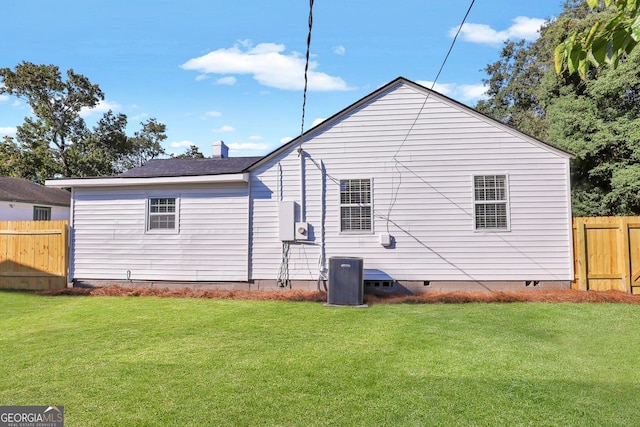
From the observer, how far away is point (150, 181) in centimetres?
985

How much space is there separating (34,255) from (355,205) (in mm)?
9288

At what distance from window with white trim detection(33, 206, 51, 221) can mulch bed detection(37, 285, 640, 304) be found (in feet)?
39.7

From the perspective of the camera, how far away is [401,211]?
9.33 m

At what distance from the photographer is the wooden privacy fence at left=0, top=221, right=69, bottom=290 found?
10266mm

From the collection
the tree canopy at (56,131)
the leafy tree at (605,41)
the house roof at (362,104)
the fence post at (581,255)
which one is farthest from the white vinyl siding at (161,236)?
the tree canopy at (56,131)

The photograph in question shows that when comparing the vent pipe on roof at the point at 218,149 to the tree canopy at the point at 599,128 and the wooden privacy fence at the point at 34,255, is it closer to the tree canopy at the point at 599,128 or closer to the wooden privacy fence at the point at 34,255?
the wooden privacy fence at the point at 34,255

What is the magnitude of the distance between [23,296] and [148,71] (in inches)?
263

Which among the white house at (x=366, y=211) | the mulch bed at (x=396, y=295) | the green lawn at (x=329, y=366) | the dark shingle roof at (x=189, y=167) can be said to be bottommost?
the green lawn at (x=329, y=366)

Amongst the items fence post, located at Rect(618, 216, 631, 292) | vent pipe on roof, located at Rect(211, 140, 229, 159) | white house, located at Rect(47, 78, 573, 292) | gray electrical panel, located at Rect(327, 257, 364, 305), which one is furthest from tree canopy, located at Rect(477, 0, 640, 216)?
vent pipe on roof, located at Rect(211, 140, 229, 159)

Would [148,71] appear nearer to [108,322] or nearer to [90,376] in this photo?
[108,322]

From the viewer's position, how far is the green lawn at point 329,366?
125 inches

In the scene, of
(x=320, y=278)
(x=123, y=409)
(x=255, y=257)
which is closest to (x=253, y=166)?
(x=255, y=257)

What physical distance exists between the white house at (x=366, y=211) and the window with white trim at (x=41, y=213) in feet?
37.5

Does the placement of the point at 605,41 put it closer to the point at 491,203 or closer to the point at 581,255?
the point at 491,203
